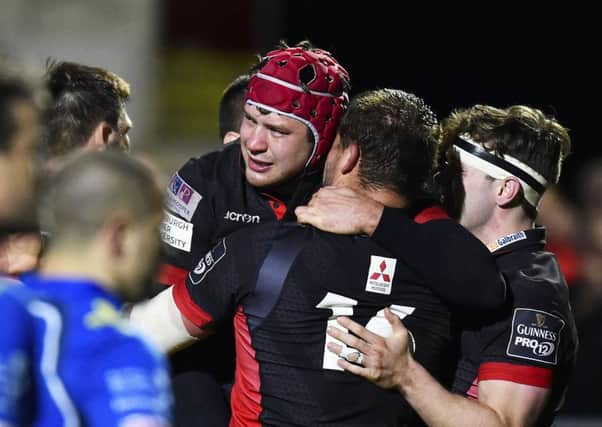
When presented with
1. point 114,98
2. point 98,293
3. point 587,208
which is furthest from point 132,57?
point 98,293

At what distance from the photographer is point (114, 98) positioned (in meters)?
3.97

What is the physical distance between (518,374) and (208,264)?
3.29 ft

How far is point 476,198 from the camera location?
3.77 meters

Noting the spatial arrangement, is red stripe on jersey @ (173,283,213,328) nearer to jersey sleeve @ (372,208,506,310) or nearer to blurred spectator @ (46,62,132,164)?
jersey sleeve @ (372,208,506,310)

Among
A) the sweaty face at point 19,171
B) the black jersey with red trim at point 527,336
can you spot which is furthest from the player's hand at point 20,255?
the black jersey with red trim at point 527,336

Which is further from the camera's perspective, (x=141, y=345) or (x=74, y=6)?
(x=74, y=6)

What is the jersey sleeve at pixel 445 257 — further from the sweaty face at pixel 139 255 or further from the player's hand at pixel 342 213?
the sweaty face at pixel 139 255

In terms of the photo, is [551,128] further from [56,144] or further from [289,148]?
[56,144]

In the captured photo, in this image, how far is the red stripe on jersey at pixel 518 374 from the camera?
3.46 metres

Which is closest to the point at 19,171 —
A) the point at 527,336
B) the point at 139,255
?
the point at 139,255

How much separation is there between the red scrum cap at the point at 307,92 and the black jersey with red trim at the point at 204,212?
0.73 feet

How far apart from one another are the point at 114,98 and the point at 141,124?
21.8ft

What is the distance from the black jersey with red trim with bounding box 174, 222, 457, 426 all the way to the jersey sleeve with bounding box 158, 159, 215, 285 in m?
0.39

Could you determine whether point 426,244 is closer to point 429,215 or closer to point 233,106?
point 429,215
